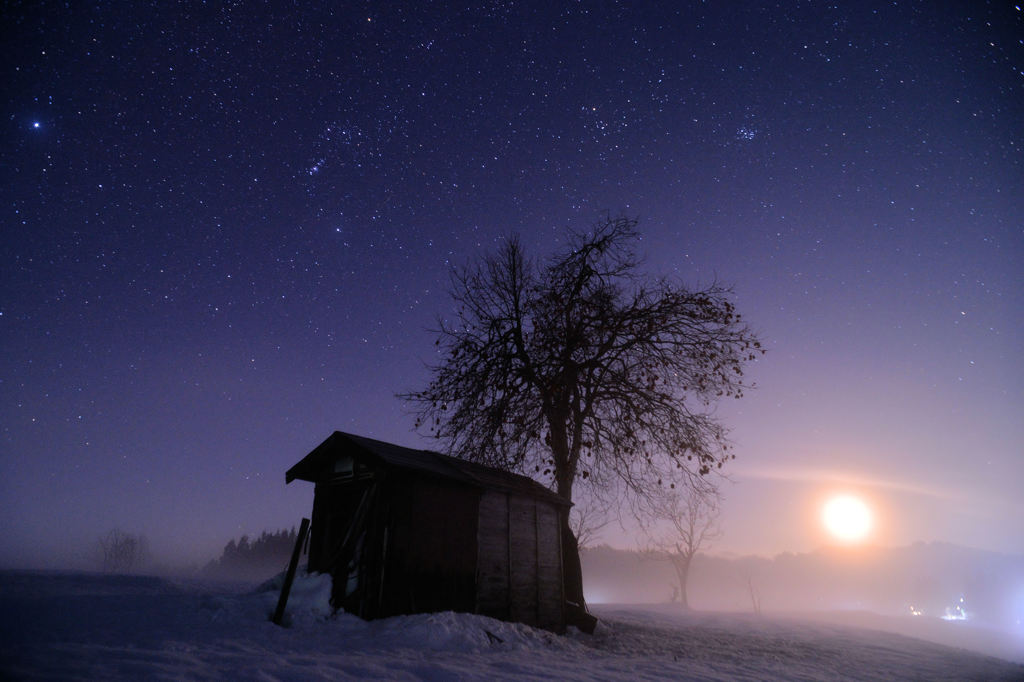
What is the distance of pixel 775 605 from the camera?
427 feet

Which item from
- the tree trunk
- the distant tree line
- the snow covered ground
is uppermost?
the snow covered ground

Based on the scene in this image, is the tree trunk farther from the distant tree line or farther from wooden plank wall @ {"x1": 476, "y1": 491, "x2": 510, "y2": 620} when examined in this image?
the distant tree line

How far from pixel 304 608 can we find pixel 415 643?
3085 millimetres

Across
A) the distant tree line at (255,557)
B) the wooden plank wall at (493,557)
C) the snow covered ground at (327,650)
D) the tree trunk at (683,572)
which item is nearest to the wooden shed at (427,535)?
the wooden plank wall at (493,557)

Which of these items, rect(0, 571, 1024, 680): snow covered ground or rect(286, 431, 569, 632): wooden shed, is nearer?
rect(0, 571, 1024, 680): snow covered ground

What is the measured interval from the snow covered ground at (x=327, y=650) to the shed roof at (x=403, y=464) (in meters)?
3.07

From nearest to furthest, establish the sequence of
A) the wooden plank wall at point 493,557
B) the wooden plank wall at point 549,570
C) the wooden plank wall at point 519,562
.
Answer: the wooden plank wall at point 493,557, the wooden plank wall at point 519,562, the wooden plank wall at point 549,570

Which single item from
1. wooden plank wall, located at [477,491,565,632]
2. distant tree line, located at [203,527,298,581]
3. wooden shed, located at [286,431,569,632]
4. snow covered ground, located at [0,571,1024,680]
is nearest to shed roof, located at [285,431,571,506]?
wooden shed, located at [286,431,569,632]

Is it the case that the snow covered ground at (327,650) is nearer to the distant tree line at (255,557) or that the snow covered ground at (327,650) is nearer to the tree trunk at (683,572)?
the tree trunk at (683,572)

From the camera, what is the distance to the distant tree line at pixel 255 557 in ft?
345

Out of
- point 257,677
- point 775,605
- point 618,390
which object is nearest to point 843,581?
point 775,605

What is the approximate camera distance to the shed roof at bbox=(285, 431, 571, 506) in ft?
38.1

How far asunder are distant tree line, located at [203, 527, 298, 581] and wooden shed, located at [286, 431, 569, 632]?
101763 mm

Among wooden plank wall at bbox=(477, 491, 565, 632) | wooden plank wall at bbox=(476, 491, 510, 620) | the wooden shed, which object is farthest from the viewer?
wooden plank wall at bbox=(477, 491, 565, 632)
